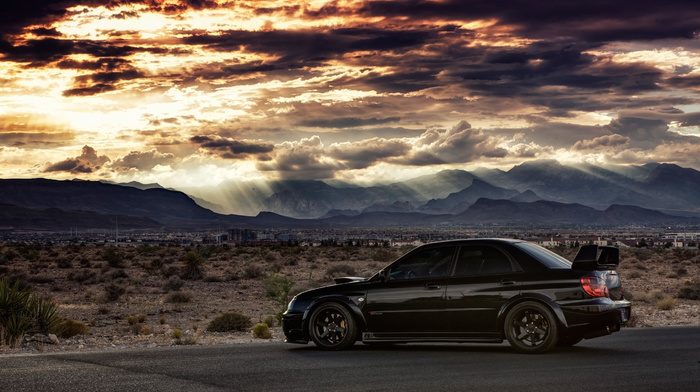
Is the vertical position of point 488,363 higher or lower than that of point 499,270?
lower

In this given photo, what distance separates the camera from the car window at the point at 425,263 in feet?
45.0

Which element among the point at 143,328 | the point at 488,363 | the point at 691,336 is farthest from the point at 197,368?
the point at 143,328

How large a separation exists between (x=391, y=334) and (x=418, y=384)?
10.6ft

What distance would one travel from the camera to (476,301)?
13.2 m

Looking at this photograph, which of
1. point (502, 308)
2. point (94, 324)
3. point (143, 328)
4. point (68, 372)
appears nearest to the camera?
point (68, 372)

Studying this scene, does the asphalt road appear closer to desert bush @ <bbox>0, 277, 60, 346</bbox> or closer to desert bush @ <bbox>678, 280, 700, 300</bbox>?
desert bush @ <bbox>0, 277, 60, 346</bbox>

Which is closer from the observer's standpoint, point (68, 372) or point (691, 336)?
point (68, 372)

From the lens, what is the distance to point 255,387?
10500 mm

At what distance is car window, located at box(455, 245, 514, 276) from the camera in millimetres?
13422

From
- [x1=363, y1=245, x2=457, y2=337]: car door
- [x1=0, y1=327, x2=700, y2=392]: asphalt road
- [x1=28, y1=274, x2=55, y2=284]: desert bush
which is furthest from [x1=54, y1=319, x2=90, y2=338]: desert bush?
[x1=28, y1=274, x2=55, y2=284]: desert bush

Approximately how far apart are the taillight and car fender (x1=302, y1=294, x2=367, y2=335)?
3488 mm

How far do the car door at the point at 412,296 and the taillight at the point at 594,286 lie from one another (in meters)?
2.07

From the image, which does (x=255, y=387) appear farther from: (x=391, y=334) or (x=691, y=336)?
(x=691, y=336)

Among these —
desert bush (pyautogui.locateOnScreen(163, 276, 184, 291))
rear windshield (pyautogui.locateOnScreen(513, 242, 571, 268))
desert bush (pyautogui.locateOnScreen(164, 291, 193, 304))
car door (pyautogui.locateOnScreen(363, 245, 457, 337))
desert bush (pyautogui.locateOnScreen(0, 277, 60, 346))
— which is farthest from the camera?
desert bush (pyautogui.locateOnScreen(163, 276, 184, 291))
